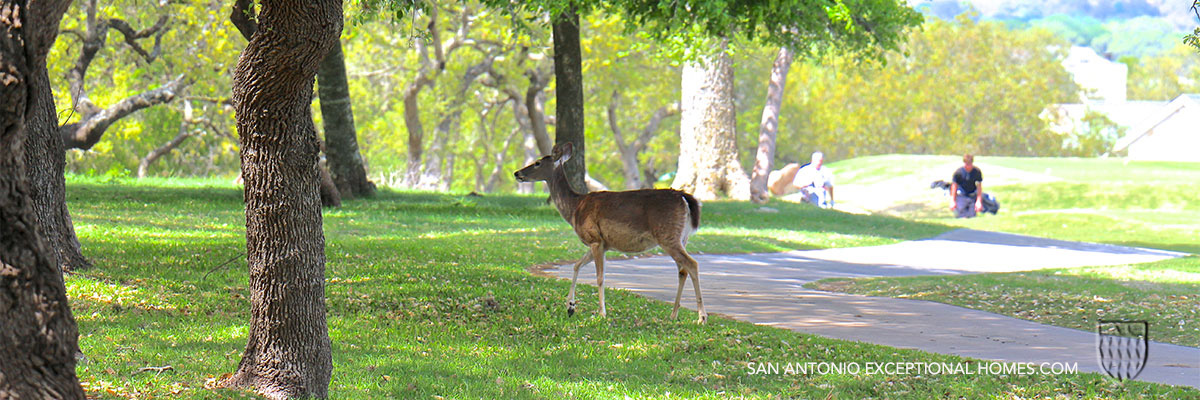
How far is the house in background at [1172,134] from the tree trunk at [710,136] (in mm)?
38186

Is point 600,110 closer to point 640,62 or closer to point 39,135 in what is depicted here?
point 640,62

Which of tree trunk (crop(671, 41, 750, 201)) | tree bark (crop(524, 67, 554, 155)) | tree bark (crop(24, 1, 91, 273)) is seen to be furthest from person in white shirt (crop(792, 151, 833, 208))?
tree bark (crop(24, 1, 91, 273))

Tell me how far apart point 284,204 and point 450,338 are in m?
2.85

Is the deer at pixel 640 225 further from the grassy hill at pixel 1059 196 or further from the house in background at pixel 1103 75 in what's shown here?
the house in background at pixel 1103 75

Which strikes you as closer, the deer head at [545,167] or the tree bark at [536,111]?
the deer head at [545,167]

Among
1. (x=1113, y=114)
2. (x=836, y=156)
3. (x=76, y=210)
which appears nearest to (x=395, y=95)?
(x=76, y=210)

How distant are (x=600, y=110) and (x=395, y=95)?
11296 millimetres

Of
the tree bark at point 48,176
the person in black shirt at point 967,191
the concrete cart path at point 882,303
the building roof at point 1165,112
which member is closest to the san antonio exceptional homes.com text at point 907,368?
the concrete cart path at point 882,303

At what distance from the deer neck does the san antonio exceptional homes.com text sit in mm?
2984

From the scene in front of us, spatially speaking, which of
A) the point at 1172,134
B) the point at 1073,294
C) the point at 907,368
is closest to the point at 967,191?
the point at 1073,294

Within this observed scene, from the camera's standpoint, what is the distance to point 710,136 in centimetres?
3025

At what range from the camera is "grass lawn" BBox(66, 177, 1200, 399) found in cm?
696

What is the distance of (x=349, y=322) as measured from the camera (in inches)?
352

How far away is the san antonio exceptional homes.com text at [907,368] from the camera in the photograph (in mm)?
7676
